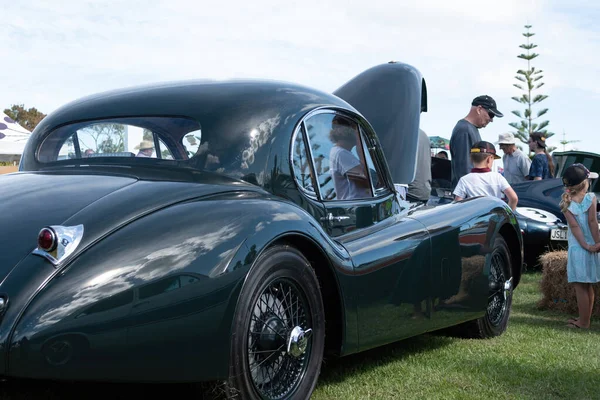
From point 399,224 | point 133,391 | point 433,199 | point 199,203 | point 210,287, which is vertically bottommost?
point 433,199

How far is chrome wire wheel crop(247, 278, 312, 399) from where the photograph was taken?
3266 millimetres

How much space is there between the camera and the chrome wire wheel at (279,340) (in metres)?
3.27

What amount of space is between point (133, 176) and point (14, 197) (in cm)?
52

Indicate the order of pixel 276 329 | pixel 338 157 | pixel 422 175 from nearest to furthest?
1. pixel 276 329
2. pixel 338 157
3. pixel 422 175

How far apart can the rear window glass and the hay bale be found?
191 inches

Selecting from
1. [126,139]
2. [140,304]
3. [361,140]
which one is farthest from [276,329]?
[361,140]

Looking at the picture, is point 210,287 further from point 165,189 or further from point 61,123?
point 61,123

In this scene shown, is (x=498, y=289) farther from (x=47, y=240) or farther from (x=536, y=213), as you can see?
(x=536, y=213)

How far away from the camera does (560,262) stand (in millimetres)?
7789

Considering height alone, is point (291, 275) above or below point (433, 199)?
above

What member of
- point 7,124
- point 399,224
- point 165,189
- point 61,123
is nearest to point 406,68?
point 399,224

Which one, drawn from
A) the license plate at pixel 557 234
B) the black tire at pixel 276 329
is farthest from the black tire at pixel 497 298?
the license plate at pixel 557 234

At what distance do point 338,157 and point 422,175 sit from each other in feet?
9.44

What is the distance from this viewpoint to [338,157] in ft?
14.9
